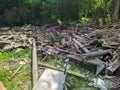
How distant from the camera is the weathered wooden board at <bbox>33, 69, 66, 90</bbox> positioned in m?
5.55

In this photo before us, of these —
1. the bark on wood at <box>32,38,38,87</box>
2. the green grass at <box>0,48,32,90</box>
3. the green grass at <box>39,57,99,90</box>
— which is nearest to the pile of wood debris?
the green grass at <box>39,57,99,90</box>

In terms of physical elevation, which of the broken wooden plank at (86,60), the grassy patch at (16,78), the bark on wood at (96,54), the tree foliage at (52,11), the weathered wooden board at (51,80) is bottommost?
the grassy patch at (16,78)

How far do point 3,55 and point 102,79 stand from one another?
4126 millimetres

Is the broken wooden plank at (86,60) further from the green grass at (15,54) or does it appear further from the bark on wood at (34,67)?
the green grass at (15,54)

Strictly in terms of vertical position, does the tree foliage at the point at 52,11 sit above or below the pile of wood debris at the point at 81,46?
above

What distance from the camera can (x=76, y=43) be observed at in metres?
8.83

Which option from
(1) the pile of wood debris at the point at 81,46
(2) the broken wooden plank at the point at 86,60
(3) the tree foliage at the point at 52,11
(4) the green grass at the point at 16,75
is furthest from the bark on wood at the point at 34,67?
(3) the tree foliage at the point at 52,11

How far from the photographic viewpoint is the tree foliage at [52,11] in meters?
15.1

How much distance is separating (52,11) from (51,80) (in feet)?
32.3

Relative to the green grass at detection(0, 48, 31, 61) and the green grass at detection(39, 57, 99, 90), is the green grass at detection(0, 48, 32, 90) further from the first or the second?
the green grass at detection(39, 57, 99, 90)

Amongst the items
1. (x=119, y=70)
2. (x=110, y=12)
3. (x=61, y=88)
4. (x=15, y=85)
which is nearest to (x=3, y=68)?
(x=15, y=85)

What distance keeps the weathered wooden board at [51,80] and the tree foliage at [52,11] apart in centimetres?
906

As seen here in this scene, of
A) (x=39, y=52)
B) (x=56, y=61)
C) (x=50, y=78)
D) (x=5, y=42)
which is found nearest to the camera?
(x=50, y=78)

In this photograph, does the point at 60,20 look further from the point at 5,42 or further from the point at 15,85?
the point at 15,85
